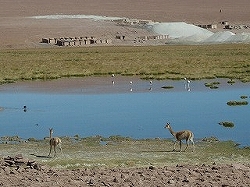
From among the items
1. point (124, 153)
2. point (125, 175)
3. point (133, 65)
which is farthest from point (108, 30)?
point (125, 175)

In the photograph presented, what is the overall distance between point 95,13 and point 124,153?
105 m

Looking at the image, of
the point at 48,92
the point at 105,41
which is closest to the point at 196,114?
the point at 48,92

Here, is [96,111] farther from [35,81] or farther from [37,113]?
[35,81]

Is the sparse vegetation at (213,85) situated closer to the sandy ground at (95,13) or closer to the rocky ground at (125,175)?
the rocky ground at (125,175)

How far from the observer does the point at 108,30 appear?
89812 millimetres

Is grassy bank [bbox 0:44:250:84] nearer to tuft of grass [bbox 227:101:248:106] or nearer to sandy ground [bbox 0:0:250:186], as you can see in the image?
tuft of grass [bbox 227:101:248:106]

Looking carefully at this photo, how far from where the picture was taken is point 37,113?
2633 cm

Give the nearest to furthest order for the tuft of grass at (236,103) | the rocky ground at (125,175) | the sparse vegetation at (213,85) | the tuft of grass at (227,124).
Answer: the rocky ground at (125,175)
the tuft of grass at (227,124)
the tuft of grass at (236,103)
the sparse vegetation at (213,85)

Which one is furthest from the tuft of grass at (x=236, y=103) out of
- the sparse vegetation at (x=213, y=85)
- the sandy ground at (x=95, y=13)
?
the sandy ground at (x=95, y=13)

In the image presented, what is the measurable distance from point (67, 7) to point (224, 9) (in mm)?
32557

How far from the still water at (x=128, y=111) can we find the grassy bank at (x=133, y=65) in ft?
18.1

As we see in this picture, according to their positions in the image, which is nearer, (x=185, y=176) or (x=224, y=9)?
(x=185, y=176)

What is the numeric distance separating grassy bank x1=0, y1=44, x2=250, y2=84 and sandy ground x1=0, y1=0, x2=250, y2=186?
2260 centimetres

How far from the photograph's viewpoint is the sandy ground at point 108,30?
1312cm
